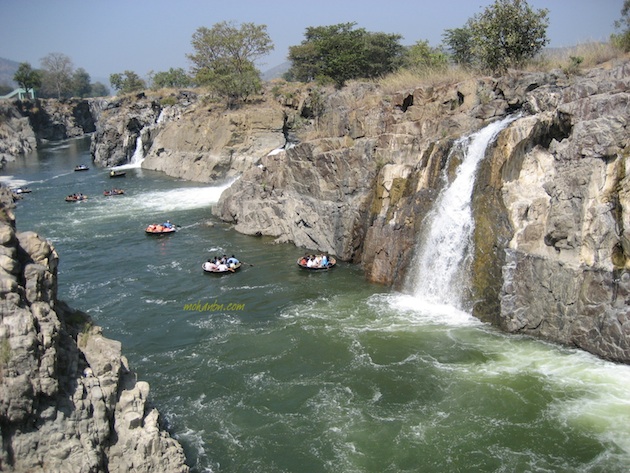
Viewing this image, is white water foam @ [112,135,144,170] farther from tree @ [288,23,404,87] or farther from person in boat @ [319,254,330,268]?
person in boat @ [319,254,330,268]

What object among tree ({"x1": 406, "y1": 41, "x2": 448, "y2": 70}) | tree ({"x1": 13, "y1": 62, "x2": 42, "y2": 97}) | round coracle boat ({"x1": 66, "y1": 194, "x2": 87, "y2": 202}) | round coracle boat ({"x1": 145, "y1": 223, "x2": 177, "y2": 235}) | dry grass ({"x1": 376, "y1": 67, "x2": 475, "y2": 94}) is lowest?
round coracle boat ({"x1": 145, "y1": 223, "x2": 177, "y2": 235})

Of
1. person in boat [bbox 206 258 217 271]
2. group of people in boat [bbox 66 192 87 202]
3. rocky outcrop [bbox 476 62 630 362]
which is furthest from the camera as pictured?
group of people in boat [bbox 66 192 87 202]

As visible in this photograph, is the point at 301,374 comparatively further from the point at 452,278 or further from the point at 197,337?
the point at 452,278

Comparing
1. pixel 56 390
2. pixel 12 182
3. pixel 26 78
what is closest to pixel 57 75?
pixel 26 78

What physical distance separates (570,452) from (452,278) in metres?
9.28

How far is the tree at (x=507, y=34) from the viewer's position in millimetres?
30438

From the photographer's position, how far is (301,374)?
17578 mm

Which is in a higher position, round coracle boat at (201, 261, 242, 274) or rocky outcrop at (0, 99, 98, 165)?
rocky outcrop at (0, 99, 98, 165)

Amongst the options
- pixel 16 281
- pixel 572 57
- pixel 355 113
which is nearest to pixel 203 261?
pixel 355 113

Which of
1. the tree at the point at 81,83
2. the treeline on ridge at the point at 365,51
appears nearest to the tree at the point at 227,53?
the treeline on ridge at the point at 365,51

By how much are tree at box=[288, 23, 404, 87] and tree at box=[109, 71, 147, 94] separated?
1905 inches

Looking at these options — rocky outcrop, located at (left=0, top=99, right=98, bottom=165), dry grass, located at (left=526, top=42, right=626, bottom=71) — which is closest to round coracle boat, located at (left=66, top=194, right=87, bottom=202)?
dry grass, located at (left=526, top=42, right=626, bottom=71)

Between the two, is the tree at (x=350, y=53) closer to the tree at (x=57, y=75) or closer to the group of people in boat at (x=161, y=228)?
the group of people in boat at (x=161, y=228)

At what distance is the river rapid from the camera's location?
45.3ft
